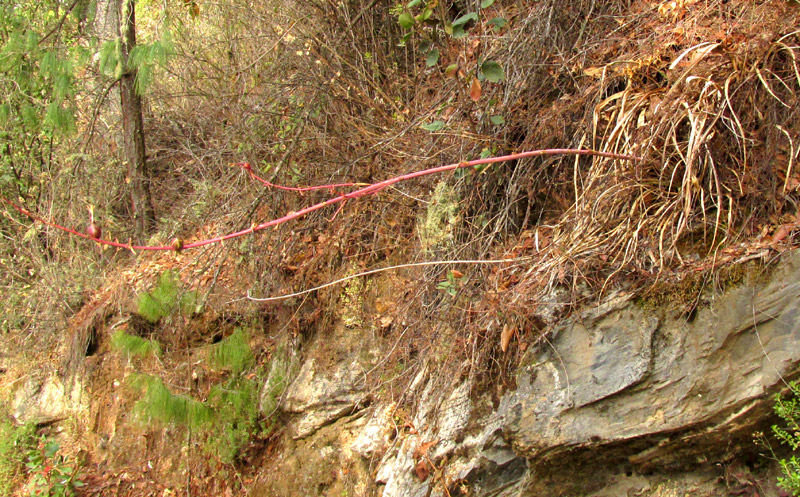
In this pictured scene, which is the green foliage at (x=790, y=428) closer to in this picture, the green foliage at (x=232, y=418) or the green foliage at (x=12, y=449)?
the green foliage at (x=232, y=418)

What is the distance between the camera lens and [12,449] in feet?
20.7

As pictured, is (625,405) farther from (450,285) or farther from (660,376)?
(450,285)

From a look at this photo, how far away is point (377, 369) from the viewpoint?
162 inches

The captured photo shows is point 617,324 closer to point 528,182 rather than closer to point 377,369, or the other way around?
point 528,182

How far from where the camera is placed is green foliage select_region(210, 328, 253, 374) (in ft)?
16.7

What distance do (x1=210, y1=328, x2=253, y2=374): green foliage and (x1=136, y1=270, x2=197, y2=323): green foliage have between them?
397 millimetres

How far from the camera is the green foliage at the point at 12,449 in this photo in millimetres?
6148

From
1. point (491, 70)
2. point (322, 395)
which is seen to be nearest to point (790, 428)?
point (491, 70)

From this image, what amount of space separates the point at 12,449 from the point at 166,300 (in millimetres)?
2915

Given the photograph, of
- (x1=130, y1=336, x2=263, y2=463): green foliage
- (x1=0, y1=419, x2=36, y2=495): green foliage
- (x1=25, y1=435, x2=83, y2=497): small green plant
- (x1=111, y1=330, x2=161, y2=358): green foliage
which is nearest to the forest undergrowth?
(x1=130, y1=336, x2=263, y2=463): green foliage

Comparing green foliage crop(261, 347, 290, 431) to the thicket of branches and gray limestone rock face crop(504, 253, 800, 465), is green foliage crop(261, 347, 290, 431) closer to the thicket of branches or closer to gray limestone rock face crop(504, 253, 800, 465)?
the thicket of branches

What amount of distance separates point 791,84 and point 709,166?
1.66ft

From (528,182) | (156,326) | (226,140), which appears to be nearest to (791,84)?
(528,182)

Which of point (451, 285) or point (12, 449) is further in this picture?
point (12, 449)
